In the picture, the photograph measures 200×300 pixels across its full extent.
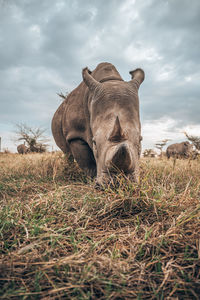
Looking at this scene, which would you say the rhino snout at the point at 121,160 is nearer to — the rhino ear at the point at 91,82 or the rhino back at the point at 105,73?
the rhino ear at the point at 91,82

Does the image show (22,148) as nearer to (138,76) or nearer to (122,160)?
(138,76)

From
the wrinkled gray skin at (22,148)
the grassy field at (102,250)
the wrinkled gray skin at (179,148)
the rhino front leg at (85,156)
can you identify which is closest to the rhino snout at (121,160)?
the grassy field at (102,250)

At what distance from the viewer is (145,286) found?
1.04 meters

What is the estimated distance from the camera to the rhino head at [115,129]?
6.39 ft

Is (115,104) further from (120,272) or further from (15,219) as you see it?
(120,272)

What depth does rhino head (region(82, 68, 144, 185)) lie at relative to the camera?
1.95 metres

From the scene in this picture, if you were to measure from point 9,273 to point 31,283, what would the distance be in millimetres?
130

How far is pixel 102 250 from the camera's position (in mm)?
1323

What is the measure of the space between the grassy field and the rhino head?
26 cm

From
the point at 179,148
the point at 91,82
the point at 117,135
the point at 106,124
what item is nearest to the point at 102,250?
the point at 117,135

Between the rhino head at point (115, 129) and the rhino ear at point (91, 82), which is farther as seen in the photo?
the rhino ear at point (91, 82)

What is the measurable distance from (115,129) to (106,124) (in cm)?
38

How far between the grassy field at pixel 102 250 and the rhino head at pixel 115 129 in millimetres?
261

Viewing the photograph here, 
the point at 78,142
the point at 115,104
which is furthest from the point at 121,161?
the point at 78,142
